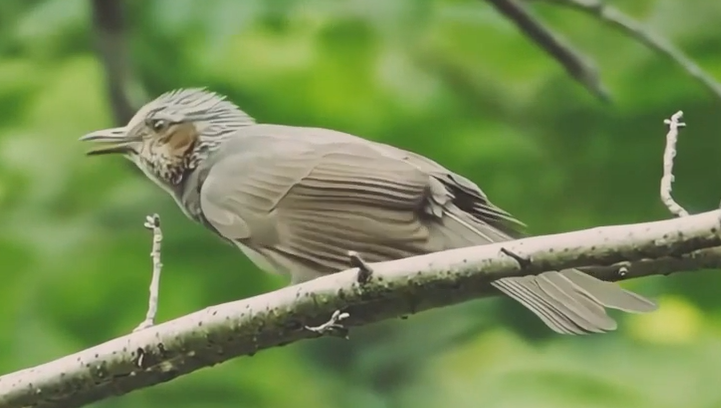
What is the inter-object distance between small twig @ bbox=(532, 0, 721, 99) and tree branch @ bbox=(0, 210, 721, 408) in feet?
1.70

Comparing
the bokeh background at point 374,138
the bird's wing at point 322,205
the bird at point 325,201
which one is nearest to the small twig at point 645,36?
the bokeh background at point 374,138

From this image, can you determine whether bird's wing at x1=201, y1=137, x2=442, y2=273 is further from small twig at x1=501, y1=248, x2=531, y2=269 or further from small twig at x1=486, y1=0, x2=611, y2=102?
small twig at x1=486, y1=0, x2=611, y2=102

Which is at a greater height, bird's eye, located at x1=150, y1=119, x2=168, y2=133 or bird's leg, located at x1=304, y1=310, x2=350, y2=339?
bird's eye, located at x1=150, y1=119, x2=168, y2=133

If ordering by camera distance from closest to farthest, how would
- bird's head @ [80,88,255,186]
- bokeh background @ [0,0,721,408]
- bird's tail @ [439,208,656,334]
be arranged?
bird's tail @ [439,208,656,334], bird's head @ [80,88,255,186], bokeh background @ [0,0,721,408]

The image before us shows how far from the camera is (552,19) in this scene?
1.21 metres

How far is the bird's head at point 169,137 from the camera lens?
0.84 m

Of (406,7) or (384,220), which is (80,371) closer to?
(384,220)

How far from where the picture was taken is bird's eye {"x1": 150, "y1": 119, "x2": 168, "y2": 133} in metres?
0.85

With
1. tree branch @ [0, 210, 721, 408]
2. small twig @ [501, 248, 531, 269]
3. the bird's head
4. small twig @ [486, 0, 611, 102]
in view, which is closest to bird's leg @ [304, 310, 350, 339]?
tree branch @ [0, 210, 721, 408]

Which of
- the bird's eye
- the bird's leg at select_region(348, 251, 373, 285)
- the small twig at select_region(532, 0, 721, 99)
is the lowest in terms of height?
the bird's leg at select_region(348, 251, 373, 285)

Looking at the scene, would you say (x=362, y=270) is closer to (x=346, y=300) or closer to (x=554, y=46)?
(x=346, y=300)

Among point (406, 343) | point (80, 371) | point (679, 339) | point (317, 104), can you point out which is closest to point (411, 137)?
point (317, 104)

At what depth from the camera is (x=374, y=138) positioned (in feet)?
3.74

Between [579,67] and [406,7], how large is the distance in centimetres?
22
